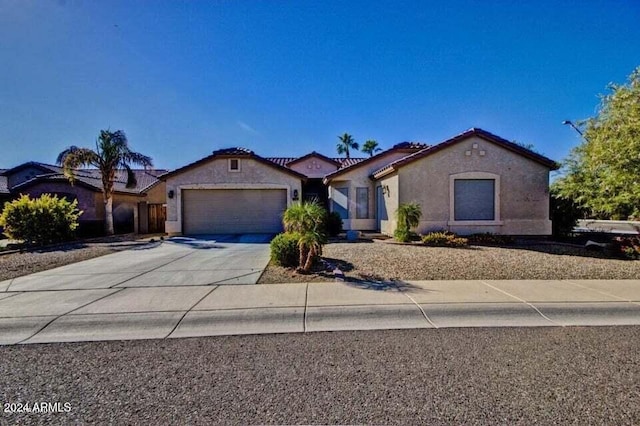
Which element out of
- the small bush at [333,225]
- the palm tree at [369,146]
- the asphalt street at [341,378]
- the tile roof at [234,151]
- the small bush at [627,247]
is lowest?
the asphalt street at [341,378]

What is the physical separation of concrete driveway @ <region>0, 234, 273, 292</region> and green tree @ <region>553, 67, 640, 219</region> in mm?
12055

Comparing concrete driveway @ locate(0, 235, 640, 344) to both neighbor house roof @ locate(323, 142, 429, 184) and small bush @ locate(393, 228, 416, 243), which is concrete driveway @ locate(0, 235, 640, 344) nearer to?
small bush @ locate(393, 228, 416, 243)

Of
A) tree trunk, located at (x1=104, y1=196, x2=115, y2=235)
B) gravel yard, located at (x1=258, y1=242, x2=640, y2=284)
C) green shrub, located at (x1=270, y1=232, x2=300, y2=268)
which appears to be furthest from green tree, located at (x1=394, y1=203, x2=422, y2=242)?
tree trunk, located at (x1=104, y1=196, x2=115, y2=235)

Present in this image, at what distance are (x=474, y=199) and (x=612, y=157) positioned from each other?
4775 millimetres

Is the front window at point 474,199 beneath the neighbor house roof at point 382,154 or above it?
beneath

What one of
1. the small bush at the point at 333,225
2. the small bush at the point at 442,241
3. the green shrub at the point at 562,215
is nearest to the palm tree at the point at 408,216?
the small bush at the point at 442,241

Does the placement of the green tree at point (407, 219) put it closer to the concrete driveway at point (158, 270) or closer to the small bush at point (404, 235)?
the small bush at point (404, 235)

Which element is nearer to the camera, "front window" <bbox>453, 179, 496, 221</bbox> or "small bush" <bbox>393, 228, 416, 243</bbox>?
"small bush" <bbox>393, 228, 416, 243</bbox>

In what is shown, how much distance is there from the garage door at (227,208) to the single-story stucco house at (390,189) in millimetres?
56

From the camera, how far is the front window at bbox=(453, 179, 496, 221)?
14.0 metres

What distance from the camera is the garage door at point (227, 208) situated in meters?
17.5

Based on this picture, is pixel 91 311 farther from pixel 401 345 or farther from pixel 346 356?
pixel 401 345

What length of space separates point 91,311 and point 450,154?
1380 centimetres

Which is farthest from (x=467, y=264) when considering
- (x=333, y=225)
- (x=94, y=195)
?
(x=94, y=195)
